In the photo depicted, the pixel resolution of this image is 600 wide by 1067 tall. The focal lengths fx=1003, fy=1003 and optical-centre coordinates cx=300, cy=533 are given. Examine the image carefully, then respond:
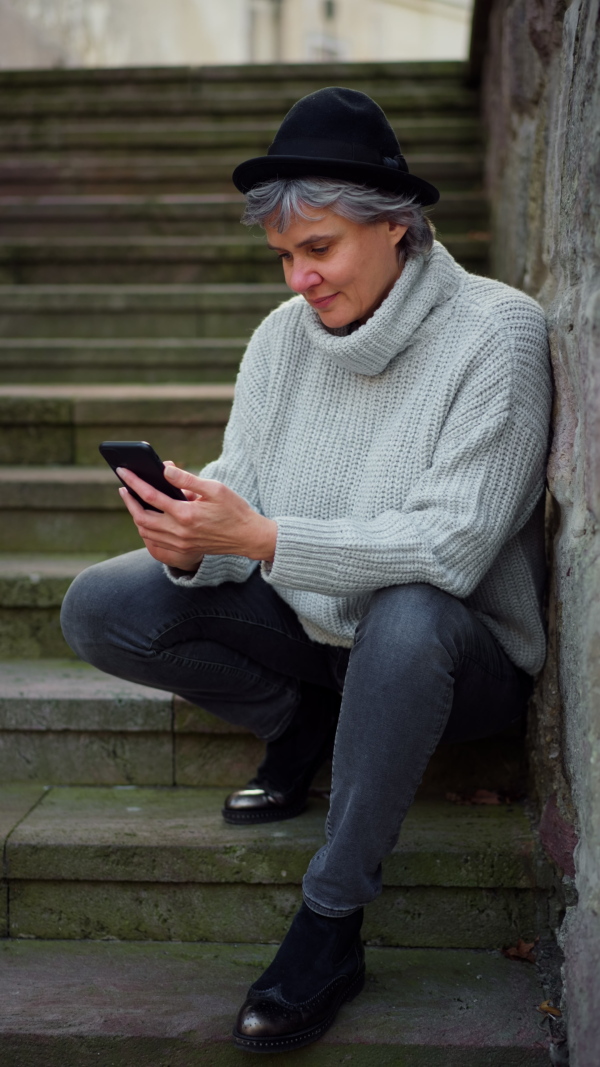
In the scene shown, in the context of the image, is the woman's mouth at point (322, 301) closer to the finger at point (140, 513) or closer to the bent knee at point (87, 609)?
the finger at point (140, 513)

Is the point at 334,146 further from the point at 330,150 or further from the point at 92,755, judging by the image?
the point at 92,755

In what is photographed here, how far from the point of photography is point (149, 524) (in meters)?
1.72

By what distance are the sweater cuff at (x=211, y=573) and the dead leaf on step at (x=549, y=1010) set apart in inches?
36.0

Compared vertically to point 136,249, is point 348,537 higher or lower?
lower

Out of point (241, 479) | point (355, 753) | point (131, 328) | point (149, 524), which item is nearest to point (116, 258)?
point (131, 328)

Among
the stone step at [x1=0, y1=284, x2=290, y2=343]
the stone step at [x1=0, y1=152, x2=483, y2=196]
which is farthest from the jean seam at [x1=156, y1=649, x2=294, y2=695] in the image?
the stone step at [x1=0, y1=152, x2=483, y2=196]

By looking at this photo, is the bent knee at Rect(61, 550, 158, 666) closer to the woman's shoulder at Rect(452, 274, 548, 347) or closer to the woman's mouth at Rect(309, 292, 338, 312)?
the woman's mouth at Rect(309, 292, 338, 312)

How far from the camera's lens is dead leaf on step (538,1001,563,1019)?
166cm

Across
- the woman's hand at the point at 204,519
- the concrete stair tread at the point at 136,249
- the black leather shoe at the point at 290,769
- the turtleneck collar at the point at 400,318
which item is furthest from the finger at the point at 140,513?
the concrete stair tread at the point at 136,249

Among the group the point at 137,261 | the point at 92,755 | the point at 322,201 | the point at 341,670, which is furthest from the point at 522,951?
the point at 137,261

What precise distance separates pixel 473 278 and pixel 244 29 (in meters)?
13.1

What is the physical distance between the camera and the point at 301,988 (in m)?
1.60

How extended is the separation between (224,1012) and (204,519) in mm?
824

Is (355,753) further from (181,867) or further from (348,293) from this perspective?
(348,293)
